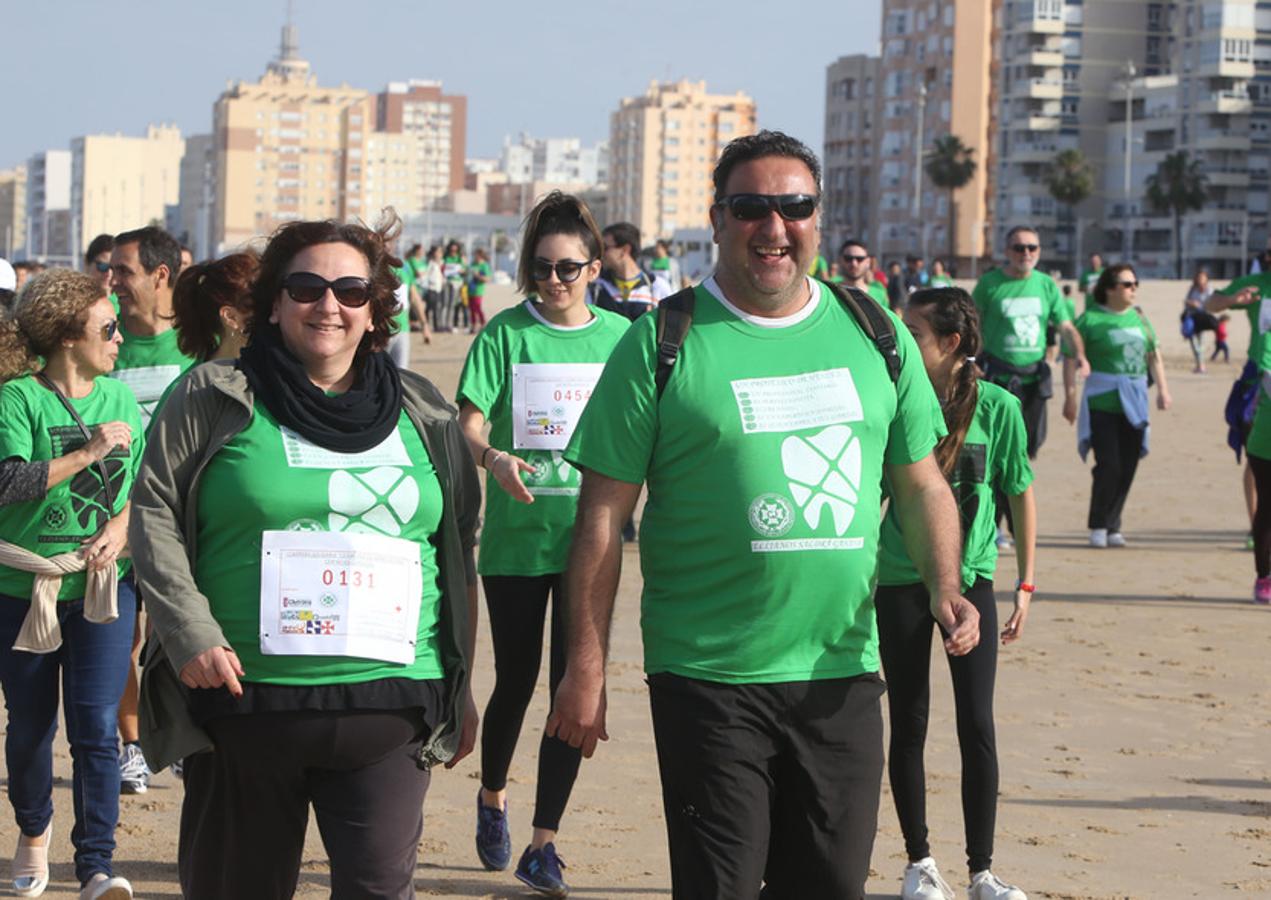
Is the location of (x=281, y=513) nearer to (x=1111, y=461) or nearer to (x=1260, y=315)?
(x=1260, y=315)

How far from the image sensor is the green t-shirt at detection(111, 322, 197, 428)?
705 cm

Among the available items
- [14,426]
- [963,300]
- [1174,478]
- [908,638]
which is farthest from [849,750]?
[1174,478]

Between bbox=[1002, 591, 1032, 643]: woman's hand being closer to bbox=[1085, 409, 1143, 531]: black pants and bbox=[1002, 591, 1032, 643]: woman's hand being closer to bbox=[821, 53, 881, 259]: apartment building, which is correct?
bbox=[1085, 409, 1143, 531]: black pants

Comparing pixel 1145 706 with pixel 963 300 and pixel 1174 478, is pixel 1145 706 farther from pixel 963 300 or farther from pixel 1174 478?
pixel 1174 478

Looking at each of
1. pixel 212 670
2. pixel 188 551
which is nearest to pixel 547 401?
pixel 188 551

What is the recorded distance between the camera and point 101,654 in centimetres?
583

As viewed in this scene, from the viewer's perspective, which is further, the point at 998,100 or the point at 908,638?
the point at 998,100

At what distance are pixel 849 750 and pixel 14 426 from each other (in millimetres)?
2859

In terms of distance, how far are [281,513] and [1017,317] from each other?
34.1 ft

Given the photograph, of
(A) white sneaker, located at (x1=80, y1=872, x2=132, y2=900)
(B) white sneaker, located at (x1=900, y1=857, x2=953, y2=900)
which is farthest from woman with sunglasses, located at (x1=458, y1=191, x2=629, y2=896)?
(A) white sneaker, located at (x1=80, y1=872, x2=132, y2=900)

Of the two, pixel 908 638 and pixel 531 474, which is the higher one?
pixel 531 474

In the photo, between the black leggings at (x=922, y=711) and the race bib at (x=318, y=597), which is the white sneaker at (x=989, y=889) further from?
the race bib at (x=318, y=597)

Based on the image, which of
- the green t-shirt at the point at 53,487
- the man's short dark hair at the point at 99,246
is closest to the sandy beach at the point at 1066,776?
the green t-shirt at the point at 53,487

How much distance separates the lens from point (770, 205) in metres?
4.16
